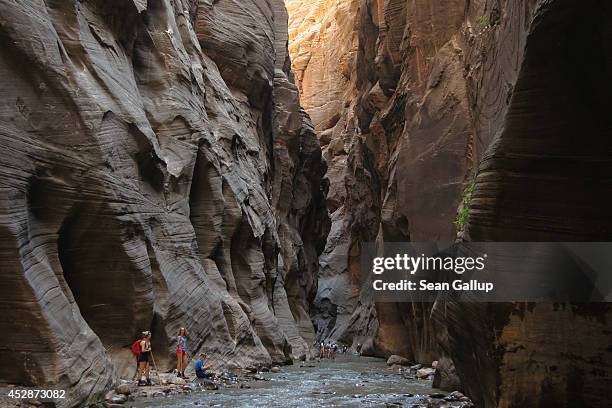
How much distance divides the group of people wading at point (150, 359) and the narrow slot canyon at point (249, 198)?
26 centimetres

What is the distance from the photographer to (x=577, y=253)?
9.65m

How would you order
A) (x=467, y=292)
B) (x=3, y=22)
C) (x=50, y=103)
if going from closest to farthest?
(x=467, y=292) < (x=3, y=22) < (x=50, y=103)

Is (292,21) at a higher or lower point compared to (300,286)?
higher

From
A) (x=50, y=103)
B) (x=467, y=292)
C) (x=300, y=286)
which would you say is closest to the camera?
(x=467, y=292)

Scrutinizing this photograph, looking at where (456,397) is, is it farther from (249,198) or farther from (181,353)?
(249,198)

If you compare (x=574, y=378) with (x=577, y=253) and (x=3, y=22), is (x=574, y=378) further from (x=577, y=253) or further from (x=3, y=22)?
(x=3, y=22)

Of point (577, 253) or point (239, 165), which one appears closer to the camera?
point (577, 253)

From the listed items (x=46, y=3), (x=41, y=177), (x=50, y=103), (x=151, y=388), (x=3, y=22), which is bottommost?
(x=151, y=388)

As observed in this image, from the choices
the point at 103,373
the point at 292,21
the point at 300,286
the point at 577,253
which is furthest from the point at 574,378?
the point at 292,21

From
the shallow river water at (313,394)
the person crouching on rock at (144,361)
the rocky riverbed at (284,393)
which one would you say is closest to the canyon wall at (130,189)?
the person crouching on rock at (144,361)

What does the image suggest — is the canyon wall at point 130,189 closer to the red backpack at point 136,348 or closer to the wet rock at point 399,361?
the red backpack at point 136,348

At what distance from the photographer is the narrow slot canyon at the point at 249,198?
9.40m

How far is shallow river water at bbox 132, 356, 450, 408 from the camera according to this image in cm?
1218

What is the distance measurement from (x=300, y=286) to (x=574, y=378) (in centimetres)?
2948
